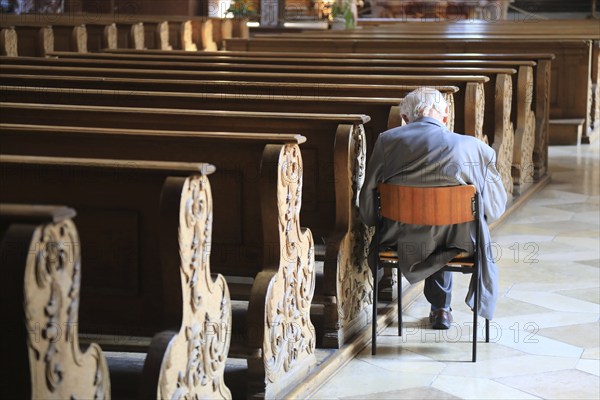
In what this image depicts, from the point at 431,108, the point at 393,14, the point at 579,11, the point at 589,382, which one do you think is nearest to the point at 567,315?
the point at 589,382

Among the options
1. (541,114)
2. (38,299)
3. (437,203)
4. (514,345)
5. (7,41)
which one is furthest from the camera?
(7,41)

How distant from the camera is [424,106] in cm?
421

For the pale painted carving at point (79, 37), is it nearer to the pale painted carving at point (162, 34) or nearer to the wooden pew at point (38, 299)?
the pale painted carving at point (162, 34)

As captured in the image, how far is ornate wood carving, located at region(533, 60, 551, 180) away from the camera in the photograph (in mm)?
7914

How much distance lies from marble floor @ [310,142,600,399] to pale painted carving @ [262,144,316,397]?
166 mm

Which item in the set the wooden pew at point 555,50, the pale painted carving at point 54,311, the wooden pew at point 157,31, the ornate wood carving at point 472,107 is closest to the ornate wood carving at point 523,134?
the ornate wood carving at point 472,107

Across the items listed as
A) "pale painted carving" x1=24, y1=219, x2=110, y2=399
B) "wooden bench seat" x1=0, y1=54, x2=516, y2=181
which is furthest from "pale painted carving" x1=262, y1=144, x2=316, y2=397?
"wooden bench seat" x1=0, y1=54, x2=516, y2=181

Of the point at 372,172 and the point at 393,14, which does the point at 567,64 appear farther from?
the point at 393,14

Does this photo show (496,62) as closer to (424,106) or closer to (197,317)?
(424,106)

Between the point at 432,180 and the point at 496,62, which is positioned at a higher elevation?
the point at 496,62

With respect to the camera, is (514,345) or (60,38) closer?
(514,345)

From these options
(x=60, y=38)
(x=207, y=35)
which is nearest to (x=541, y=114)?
(x=207, y=35)

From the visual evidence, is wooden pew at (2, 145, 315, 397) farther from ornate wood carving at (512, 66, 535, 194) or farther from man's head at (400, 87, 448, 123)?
ornate wood carving at (512, 66, 535, 194)

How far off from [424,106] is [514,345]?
42.7 inches
